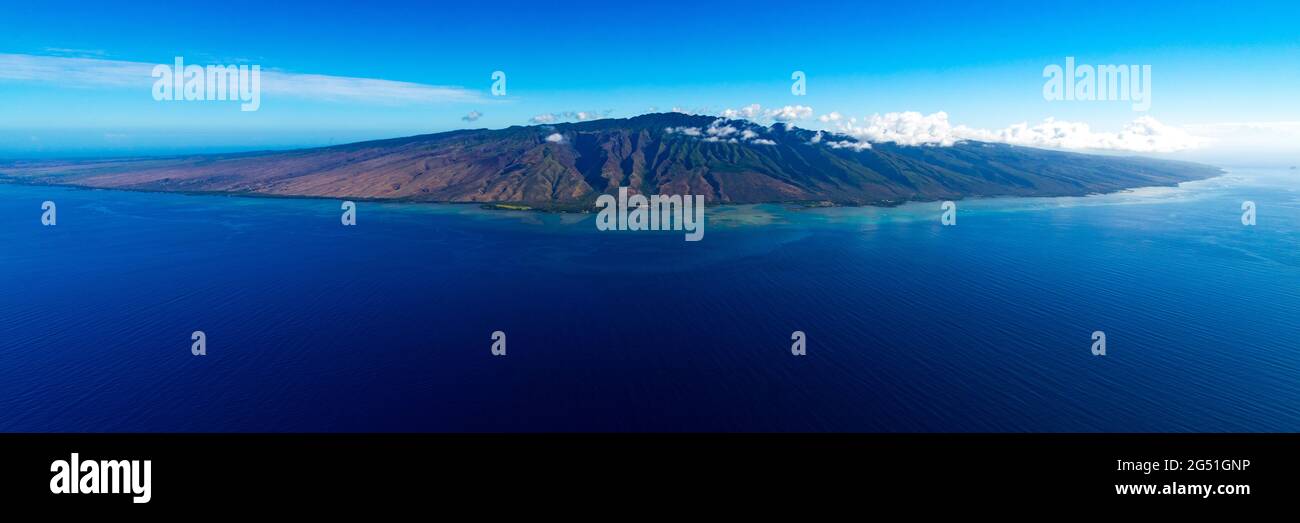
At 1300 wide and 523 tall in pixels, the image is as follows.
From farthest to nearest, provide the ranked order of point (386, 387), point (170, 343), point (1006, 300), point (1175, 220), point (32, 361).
Answer: point (1175, 220) < point (1006, 300) < point (170, 343) < point (32, 361) < point (386, 387)

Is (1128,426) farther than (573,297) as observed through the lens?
No

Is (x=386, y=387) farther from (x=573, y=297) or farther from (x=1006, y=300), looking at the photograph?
(x=1006, y=300)

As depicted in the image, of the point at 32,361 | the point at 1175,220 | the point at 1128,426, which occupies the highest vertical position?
the point at 1175,220

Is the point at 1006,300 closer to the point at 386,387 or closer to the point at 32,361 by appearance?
the point at 386,387

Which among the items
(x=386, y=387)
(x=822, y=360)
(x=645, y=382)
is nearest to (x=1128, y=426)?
(x=822, y=360)
